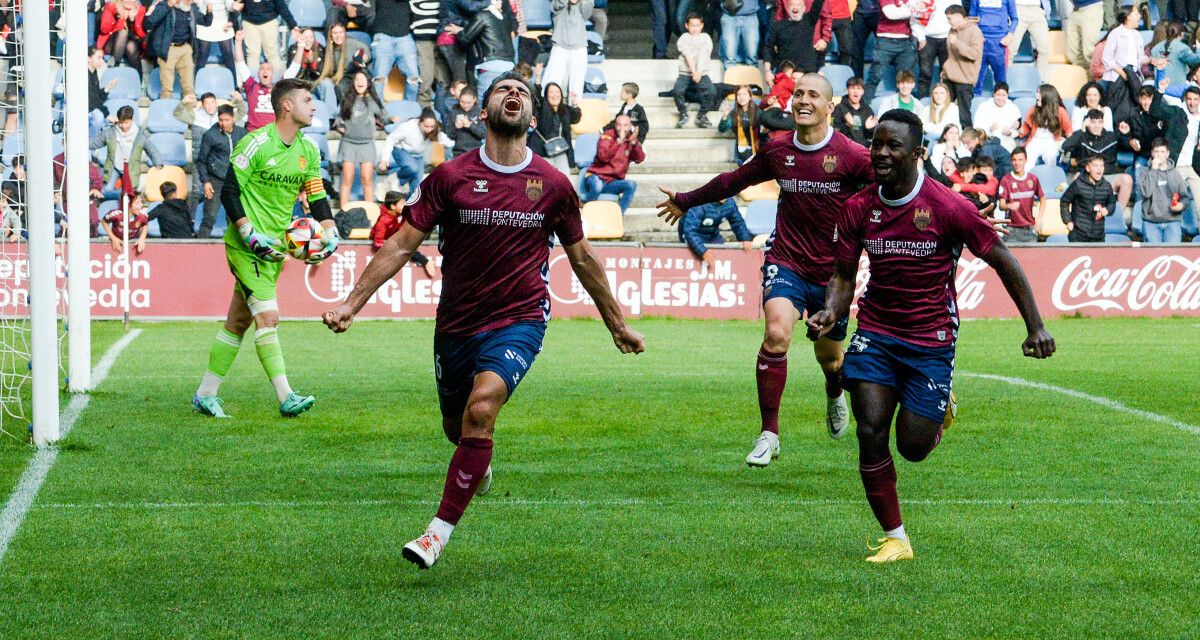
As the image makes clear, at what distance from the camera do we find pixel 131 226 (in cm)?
2184

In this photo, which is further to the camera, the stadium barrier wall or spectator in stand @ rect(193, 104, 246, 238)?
spectator in stand @ rect(193, 104, 246, 238)

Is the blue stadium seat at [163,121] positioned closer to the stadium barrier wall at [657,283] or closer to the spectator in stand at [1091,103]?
the stadium barrier wall at [657,283]

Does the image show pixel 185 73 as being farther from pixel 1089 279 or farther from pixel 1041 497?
pixel 1041 497

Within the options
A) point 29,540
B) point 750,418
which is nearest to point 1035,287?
point 750,418

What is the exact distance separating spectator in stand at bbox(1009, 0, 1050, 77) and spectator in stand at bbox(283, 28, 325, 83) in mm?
12503

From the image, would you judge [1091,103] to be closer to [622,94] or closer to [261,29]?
[622,94]

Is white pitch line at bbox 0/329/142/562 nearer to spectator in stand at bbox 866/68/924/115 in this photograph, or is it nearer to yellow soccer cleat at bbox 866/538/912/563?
yellow soccer cleat at bbox 866/538/912/563

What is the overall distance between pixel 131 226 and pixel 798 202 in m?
14.5

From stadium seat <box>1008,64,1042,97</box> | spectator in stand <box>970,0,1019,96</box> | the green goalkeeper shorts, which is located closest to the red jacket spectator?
spectator in stand <box>970,0,1019,96</box>

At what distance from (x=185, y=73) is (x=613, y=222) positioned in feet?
24.6

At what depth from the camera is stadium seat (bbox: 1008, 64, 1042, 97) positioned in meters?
27.2

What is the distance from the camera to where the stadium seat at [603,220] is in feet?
79.2

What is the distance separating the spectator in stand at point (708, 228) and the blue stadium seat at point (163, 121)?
8.41 meters

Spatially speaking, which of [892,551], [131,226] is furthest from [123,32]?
[892,551]
